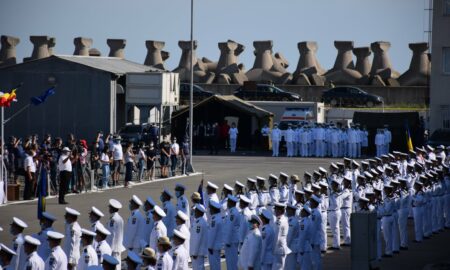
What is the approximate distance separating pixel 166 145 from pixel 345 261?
678 inches

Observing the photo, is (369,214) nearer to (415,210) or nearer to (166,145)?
(415,210)

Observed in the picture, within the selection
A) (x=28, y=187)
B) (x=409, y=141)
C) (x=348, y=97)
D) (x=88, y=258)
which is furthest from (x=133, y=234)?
(x=348, y=97)

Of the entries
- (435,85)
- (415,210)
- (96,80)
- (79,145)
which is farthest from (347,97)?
(415,210)

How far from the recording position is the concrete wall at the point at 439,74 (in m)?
52.1

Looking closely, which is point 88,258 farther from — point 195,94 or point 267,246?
point 195,94

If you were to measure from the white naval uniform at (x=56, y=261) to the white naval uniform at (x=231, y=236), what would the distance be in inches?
188

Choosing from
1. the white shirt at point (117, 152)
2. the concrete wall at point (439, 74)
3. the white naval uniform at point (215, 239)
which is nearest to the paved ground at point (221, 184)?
the white shirt at point (117, 152)

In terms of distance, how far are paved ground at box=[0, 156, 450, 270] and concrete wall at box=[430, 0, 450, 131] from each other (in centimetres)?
613

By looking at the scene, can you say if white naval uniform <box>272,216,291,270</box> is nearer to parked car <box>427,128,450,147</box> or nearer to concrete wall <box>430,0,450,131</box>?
parked car <box>427,128,450,147</box>

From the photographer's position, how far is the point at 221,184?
37188 mm

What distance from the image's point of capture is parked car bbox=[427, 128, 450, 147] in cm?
4644

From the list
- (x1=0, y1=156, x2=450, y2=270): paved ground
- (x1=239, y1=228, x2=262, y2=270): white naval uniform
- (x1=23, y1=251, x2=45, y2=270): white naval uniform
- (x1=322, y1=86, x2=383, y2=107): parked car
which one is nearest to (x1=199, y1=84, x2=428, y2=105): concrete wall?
(x1=322, y1=86, x2=383, y2=107): parked car

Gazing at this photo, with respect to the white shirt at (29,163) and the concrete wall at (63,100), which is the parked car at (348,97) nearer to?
the concrete wall at (63,100)

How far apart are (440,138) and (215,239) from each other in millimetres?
29370
